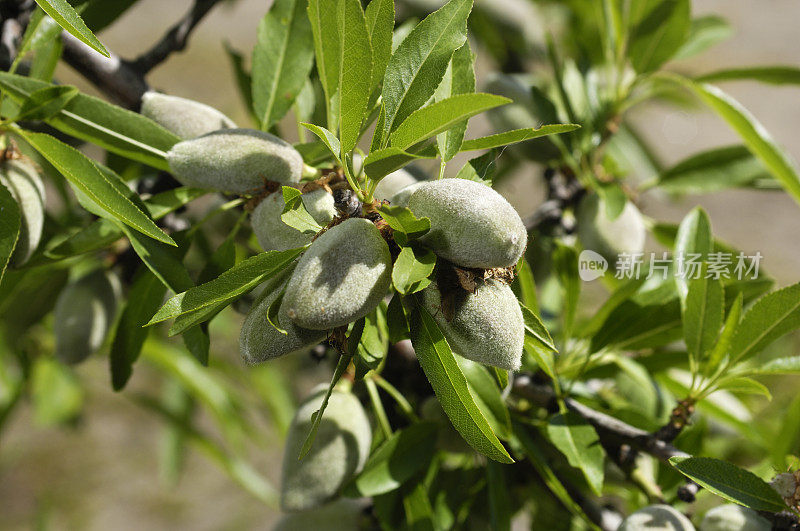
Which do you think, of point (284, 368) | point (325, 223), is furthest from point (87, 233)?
point (284, 368)

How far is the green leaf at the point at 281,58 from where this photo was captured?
1.86 ft

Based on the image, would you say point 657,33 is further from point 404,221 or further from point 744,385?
point 404,221

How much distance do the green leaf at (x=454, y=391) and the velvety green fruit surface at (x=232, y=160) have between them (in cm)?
16

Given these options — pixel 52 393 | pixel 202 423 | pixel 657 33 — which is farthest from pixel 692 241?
pixel 202 423

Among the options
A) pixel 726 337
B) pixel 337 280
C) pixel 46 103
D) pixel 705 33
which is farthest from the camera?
A: pixel 705 33

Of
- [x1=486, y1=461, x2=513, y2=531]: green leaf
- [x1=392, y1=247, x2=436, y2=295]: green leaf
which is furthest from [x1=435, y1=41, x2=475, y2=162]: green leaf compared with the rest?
[x1=486, y1=461, x2=513, y2=531]: green leaf

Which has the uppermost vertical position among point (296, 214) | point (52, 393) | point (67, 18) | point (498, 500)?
point (67, 18)

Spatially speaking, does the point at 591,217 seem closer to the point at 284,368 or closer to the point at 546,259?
the point at 546,259

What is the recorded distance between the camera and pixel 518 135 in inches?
14.9

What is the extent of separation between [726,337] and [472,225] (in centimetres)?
33

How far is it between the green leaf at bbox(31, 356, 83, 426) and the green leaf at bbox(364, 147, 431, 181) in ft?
3.33

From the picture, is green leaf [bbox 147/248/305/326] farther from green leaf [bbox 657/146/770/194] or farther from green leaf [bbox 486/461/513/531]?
green leaf [bbox 657/146/770/194]

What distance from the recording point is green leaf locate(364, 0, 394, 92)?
42 cm

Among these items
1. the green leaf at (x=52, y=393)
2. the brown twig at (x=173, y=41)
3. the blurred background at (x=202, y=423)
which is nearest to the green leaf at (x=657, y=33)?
the brown twig at (x=173, y=41)
